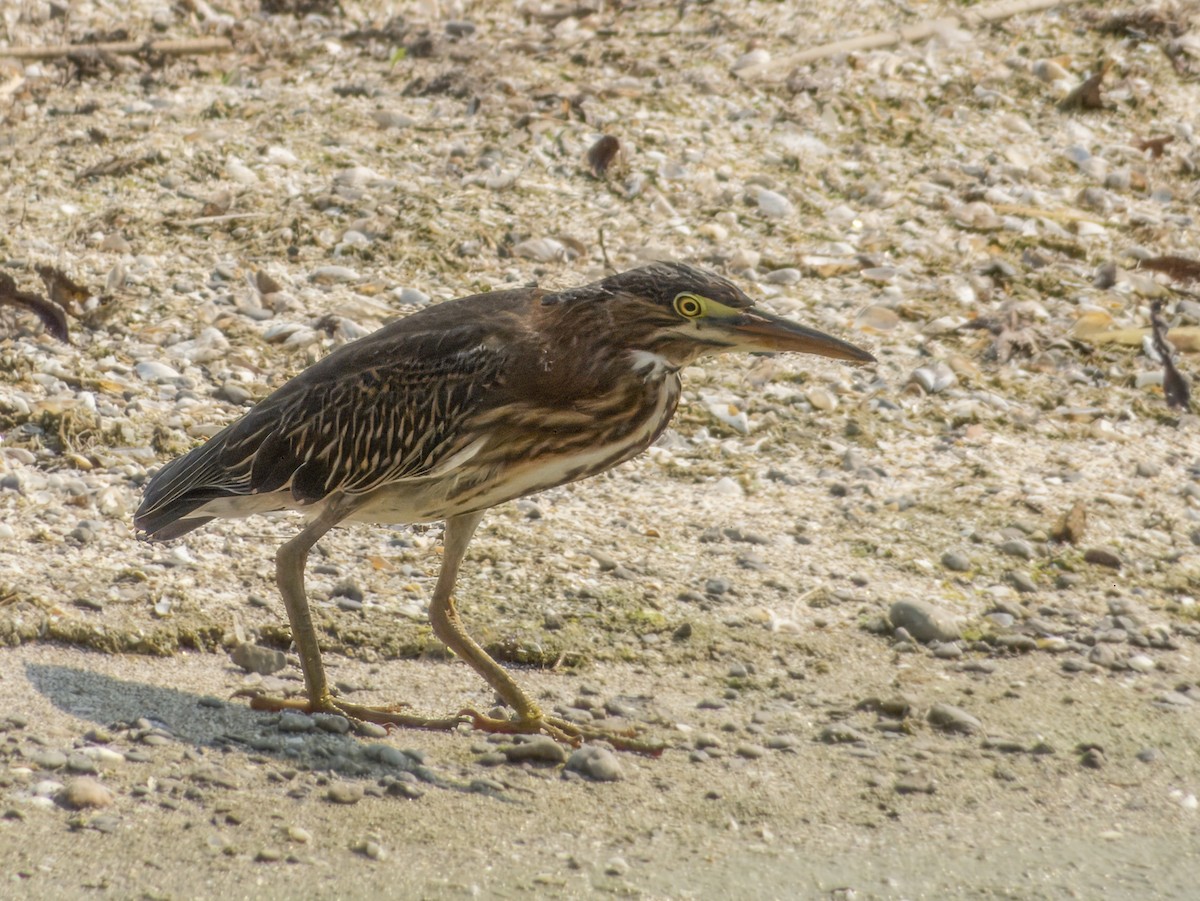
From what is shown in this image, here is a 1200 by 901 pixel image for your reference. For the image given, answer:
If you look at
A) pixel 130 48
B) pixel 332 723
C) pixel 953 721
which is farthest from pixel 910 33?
pixel 332 723

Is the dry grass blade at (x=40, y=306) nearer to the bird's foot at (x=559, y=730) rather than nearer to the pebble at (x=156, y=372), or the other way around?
the pebble at (x=156, y=372)

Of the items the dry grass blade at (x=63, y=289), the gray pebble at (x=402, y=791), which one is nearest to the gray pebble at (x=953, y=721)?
the gray pebble at (x=402, y=791)

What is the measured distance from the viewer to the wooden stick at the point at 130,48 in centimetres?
1002

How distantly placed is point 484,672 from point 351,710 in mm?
463

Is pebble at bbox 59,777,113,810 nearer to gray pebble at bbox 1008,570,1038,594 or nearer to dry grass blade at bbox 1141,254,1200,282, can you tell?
gray pebble at bbox 1008,570,1038,594

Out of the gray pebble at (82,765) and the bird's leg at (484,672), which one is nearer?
the gray pebble at (82,765)

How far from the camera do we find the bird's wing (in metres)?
5.27

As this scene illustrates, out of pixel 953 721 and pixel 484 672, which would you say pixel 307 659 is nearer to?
pixel 484 672

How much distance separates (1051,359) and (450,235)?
3181mm

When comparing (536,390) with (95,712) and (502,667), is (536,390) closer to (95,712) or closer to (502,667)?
(502,667)

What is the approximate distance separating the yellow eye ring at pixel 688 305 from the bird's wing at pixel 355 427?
586 mm

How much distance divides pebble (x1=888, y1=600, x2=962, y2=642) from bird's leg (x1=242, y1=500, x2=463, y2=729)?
1867mm

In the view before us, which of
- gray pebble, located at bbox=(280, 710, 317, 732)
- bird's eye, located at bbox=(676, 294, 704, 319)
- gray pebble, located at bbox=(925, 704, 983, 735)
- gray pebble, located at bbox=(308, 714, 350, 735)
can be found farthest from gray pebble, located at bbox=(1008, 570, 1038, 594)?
gray pebble, located at bbox=(280, 710, 317, 732)

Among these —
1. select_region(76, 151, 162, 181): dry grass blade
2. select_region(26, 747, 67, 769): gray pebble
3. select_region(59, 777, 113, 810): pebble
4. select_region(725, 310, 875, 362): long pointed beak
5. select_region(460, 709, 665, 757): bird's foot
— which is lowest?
select_region(460, 709, 665, 757): bird's foot
